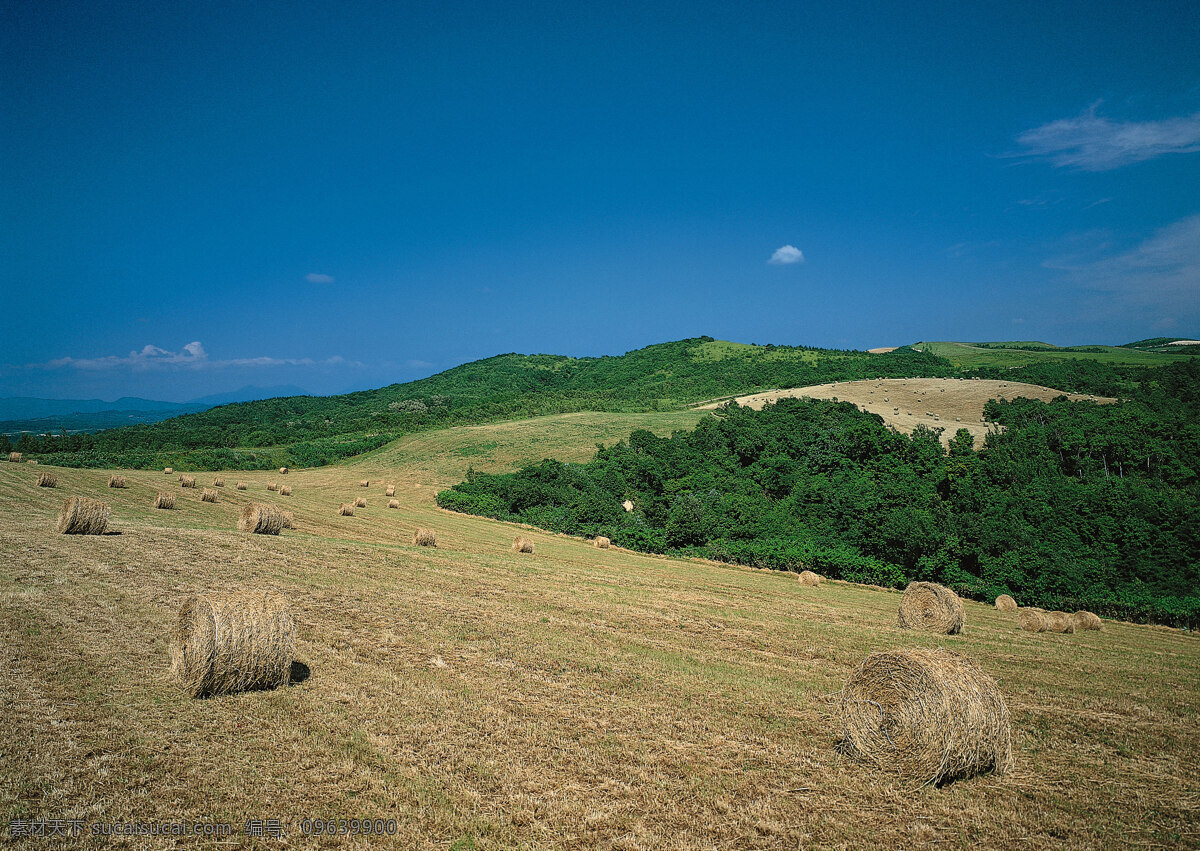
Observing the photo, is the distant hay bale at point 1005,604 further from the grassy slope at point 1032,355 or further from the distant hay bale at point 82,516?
the grassy slope at point 1032,355

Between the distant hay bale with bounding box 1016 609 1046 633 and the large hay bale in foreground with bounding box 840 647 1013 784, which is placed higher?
the large hay bale in foreground with bounding box 840 647 1013 784

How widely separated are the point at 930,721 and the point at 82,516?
22268 millimetres

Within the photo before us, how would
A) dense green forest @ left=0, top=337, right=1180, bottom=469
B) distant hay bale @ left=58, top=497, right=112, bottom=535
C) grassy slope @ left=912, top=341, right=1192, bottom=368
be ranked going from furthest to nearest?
grassy slope @ left=912, top=341, right=1192, bottom=368, dense green forest @ left=0, top=337, right=1180, bottom=469, distant hay bale @ left=58, top=497, right=112, bottom=535

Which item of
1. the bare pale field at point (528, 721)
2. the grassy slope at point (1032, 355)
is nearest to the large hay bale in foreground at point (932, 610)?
the bare pale field at point (528, 721)

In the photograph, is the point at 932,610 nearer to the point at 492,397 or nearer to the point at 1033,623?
the point at 1033,623

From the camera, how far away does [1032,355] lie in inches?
3846

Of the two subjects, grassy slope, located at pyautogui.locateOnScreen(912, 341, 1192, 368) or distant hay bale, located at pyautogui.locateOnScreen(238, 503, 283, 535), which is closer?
distant hay bale, located at pyautogui.locateOnScreen(238, 503, 283, 535)

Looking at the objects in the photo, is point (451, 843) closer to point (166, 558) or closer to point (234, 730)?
point (234, 730)

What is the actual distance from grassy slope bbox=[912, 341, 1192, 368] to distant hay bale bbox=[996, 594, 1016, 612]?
2718 inches

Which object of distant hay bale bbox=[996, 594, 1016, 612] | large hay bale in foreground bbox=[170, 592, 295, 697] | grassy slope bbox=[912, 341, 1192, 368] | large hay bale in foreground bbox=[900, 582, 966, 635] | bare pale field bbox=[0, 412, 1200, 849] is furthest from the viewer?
grassy slope bbox=[912, 341, 1192, 368]

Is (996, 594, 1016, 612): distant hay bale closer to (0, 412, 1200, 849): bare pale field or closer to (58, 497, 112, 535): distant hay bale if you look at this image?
(0, 412, 1200, 849): bare pale field

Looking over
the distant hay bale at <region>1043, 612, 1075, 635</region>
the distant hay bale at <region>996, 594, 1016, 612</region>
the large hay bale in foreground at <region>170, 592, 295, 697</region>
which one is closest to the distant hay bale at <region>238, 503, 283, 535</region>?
the large hay bale in foreground at <region>170, 592, 295, 697</region>

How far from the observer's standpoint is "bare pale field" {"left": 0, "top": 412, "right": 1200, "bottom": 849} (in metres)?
5.78

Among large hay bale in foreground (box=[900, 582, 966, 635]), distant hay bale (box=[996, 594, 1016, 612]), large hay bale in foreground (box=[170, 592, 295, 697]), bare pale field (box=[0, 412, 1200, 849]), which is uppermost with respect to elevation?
large hay bale in foreground (box=[170, 592, 295, 697])
